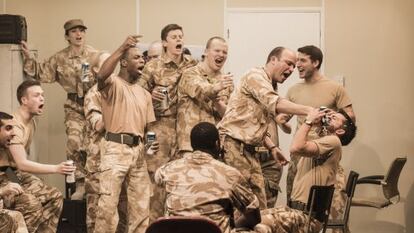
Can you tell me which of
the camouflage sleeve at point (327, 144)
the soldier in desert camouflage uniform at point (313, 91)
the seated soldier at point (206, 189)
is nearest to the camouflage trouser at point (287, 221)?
the seated soldier at point (206, 189)

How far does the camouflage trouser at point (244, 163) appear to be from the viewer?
618 centimetres

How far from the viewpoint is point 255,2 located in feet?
28.7

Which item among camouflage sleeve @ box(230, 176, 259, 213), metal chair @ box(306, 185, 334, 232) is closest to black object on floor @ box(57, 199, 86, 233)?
metal chair @ box(306, 185, 334, 232)

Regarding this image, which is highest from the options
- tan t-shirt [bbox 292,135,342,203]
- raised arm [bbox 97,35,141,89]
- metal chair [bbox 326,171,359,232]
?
raised arm [bbox 97,35,141,89]

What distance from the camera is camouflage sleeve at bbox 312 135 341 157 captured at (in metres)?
5.38

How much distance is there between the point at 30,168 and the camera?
19.7 ft

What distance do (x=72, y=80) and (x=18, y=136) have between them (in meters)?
1.89

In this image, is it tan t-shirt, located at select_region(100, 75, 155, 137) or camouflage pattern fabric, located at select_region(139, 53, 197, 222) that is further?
camouflage pattern fabric, located at select_region(139, 53, 197, 222)

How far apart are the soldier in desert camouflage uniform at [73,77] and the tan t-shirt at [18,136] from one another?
140 centimetres

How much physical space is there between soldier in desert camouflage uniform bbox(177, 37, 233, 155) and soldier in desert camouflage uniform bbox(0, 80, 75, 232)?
1.27 metres

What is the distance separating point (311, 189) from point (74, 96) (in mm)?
3595

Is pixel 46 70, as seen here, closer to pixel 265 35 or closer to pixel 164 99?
pixel 164 99

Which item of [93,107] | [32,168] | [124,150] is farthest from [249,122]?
[32,168]

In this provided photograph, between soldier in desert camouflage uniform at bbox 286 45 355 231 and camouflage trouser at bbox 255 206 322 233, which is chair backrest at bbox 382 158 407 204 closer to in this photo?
soldier in desert camouflage uniform at bbox 286 45 355 231
